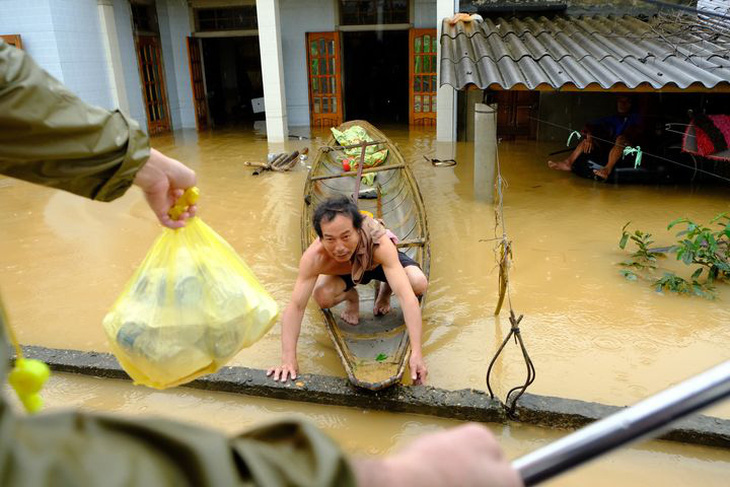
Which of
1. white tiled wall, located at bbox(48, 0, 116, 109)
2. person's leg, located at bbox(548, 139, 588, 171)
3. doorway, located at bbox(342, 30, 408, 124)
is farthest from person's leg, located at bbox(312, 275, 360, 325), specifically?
doorway, located at bbox(342, 30, 408, 124)

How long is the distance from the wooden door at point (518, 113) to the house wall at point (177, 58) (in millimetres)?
7679

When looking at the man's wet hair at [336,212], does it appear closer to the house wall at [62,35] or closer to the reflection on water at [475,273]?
the reflection on water at [475,273]

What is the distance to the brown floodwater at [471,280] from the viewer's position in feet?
12.2

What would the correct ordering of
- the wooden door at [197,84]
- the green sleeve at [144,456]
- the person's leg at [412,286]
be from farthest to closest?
the wooden door at [197,84] < the person's leg at [412,286] < the green sleeve at [144,456]

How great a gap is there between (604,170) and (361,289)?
5469 millimetres

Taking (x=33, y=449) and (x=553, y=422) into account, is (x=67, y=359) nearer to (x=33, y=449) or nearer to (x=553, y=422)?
(x=553, y=422)

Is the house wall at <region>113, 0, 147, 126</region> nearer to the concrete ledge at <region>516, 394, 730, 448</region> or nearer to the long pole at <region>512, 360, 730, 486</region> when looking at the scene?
the concrete ledge at <region>516, 394, 730, 448</region>

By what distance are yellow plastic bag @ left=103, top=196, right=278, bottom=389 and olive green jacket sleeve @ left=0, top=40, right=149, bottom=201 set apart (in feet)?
1.68

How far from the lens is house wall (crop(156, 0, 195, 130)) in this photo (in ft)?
43.5

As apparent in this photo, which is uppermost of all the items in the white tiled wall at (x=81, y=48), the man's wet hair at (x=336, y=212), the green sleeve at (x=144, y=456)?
the white tiled wall at (x=81, y=48)

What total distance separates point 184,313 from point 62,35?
11.0 m

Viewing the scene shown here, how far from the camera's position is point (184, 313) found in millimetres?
1991

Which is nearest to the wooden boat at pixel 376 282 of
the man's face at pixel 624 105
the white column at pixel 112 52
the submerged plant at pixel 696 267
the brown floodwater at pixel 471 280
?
the brown floodwater at pixel 471 280

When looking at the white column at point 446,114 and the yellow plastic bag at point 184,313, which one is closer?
the yellow plastic bag at point 184,313
